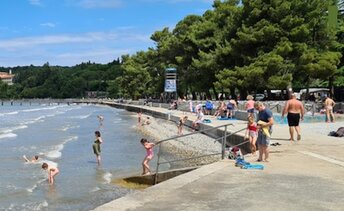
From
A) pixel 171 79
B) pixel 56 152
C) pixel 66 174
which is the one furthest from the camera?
pixel 171 79

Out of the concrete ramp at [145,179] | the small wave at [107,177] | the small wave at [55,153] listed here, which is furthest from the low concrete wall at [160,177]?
the small wave at [55,153]

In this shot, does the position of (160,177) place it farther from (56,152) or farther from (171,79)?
(171,79)

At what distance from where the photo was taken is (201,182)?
8828 millimetres

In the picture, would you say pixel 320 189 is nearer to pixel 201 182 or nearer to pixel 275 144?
pixel 201 182

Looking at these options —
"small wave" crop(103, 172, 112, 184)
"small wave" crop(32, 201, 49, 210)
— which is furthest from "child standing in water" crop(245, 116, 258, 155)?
"small wave" crop(32, 201, 49, 210)

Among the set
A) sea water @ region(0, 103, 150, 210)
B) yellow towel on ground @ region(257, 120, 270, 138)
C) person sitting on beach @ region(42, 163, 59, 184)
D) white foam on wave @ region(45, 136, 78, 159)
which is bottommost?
white foam on wave @ region(45, 136, 78, 159)

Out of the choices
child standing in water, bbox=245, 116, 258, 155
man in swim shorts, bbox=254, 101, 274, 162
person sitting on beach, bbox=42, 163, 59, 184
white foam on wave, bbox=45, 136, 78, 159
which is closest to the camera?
man in swim shorts, bbox=254, 101, 274, 162

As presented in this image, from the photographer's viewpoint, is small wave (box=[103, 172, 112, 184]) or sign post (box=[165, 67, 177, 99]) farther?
A: sign post (box=[165, 67, 177, 99])

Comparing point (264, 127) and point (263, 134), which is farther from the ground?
point (264, 127)

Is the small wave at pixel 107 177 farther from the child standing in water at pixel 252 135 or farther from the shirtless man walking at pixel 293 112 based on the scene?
Answer: the shirtless man walking at pixel 293 112

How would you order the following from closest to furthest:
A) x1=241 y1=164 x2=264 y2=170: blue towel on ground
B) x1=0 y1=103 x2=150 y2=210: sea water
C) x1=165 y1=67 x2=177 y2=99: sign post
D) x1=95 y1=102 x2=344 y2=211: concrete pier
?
x1=95 y1=102 x2=344 y2=211: concrete pier
x1=241 y1=164 x2=264 y2=170: blue towel on ground
x1=0 y1=103 x2=150 y2=210: sea water
x1=165 y1=67 x2=177 y2=99: sign post

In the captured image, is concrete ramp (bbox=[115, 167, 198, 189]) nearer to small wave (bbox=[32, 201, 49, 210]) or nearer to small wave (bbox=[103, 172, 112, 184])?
small wave (bbox=[103, 172, 112, 184])

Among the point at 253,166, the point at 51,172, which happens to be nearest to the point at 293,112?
the point at 253,166

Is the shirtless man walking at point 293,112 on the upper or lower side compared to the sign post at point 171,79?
lower
